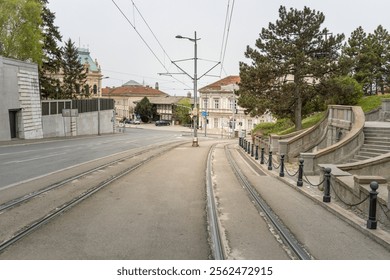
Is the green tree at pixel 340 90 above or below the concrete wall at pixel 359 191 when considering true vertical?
above

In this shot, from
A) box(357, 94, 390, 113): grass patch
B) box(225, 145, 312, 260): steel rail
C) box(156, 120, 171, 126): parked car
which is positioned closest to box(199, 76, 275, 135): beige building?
box(156, 120, 171, 126): parked car

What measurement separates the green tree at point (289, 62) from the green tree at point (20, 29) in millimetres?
22948

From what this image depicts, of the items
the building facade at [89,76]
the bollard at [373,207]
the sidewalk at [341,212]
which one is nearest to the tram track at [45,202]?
the sidewalk at [341,212]

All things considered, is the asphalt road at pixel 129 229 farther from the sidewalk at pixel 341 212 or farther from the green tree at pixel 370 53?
the green tree at pixel 370 53

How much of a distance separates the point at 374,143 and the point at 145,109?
87.4 metres

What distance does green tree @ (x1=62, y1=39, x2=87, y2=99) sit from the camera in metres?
49.1

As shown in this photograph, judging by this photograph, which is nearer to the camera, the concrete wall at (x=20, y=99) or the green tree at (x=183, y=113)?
the concrete wall at (x=20, y=99)

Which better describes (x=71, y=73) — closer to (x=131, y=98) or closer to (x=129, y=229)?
(x=131, y=98)

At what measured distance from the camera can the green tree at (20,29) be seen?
3569 cm

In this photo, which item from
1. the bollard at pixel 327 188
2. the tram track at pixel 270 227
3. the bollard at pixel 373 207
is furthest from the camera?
the bollard at pixel 327 188

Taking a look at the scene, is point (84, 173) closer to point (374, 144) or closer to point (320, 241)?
point (320, 241)

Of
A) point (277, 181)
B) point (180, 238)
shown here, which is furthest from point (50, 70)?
point (180, 238)

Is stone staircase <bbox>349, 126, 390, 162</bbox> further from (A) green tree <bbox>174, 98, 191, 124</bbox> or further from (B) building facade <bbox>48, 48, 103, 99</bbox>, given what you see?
(A) green tree <bbox>174, 98, 191, 124</bbox>

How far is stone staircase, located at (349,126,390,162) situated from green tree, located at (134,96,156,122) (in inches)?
3268
